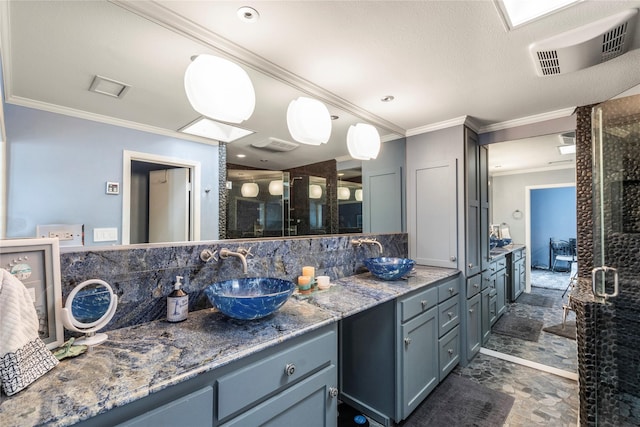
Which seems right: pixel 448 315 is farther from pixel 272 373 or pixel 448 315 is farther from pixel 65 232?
pixel 65 232

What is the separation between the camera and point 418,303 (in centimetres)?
185

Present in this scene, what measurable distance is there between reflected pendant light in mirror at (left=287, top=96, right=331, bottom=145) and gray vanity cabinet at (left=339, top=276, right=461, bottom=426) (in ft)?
3.76

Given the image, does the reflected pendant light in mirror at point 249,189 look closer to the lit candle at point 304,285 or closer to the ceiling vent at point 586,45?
the lit candle at point 304,285

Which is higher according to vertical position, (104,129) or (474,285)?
(104,129)

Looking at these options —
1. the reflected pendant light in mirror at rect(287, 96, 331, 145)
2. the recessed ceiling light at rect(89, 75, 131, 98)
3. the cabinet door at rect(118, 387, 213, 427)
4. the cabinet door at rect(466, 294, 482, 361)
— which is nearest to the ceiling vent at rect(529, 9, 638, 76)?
the reflected pendant light in mirror at rect(287, 96, 331, 145)

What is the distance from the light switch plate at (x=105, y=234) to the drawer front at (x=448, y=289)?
2055 mm

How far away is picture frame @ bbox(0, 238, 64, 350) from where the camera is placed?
86 cm

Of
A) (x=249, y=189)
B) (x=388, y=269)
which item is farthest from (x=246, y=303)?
(x=388, y=269)

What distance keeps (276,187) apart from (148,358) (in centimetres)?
116

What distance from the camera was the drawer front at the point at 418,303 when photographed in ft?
5.67

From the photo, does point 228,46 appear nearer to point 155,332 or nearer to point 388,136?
point 155,332

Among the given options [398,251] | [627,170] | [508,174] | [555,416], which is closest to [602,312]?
[555,416]

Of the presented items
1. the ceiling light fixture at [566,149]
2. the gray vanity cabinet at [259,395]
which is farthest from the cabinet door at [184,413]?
the ceiling light fixture at [566,149]

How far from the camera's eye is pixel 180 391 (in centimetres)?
80
